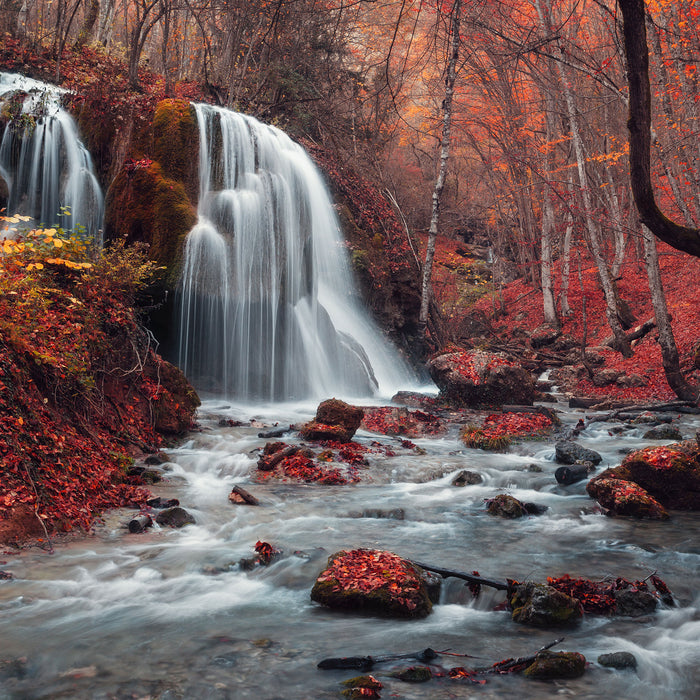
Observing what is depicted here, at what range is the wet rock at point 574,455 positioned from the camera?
8.38m

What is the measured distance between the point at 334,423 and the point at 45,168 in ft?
29.8

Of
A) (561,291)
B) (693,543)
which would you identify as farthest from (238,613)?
(561,291)

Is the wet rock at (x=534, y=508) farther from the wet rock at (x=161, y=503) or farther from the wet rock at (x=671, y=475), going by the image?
the wet rock at (x=161, y=503)

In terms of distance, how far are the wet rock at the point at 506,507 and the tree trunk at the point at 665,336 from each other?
747 cm

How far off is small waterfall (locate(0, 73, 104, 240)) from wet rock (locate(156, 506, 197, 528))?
27.2 ft

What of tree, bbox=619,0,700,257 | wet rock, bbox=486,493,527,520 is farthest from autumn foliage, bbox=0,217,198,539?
tree, bbox=619,0,700,257

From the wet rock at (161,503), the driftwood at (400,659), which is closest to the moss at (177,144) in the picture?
the wet rock at (161,503)

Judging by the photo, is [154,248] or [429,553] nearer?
[429,553]

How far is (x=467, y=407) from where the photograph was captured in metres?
12.9

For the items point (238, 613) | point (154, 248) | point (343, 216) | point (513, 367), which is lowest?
point (238, 613)

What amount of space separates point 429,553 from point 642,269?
75.3ft

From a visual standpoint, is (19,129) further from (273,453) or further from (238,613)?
(238,613)

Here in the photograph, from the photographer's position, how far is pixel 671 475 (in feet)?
21.6

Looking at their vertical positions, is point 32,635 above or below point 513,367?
below
